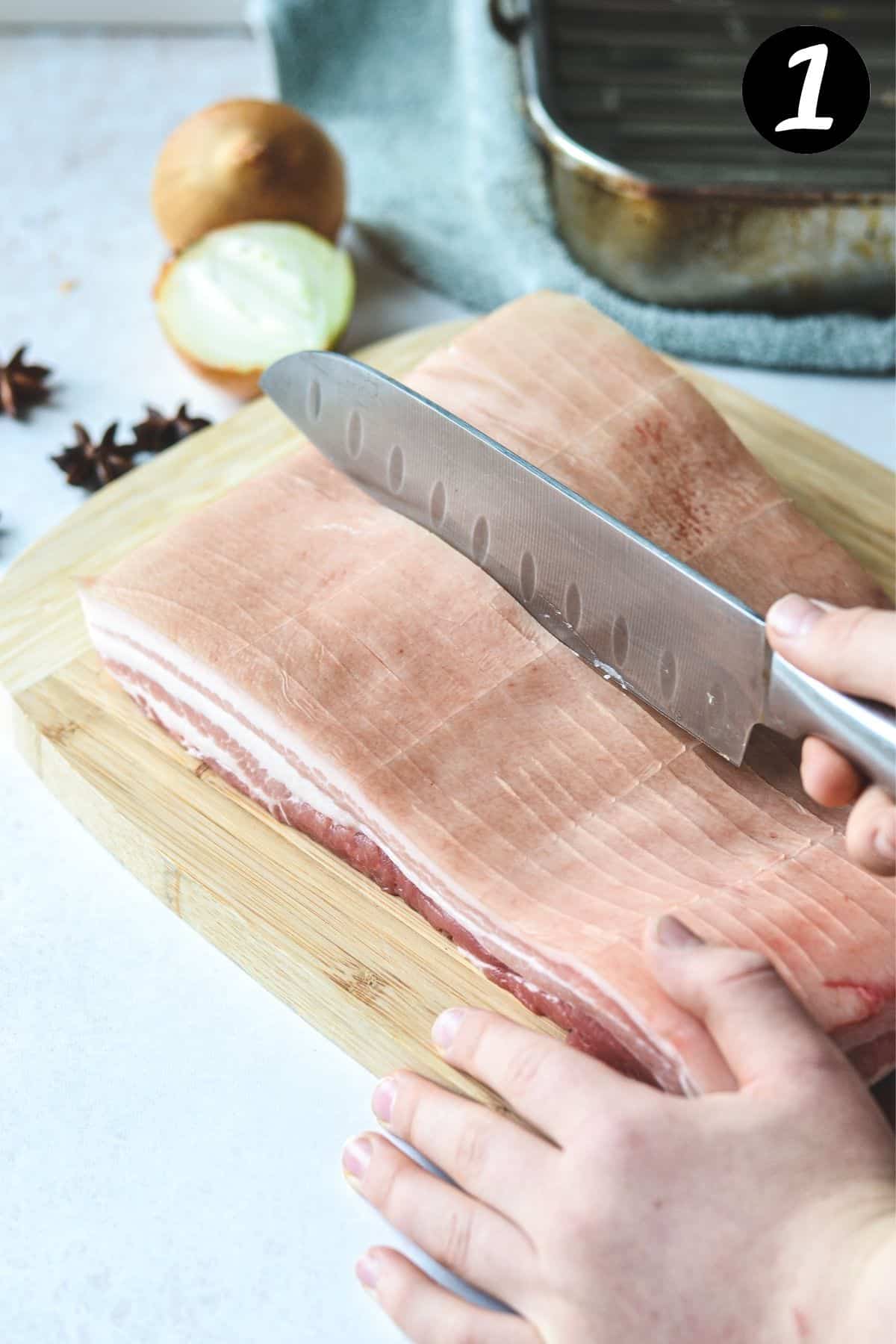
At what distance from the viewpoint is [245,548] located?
2.19m

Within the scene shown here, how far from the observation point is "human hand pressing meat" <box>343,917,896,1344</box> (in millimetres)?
1511

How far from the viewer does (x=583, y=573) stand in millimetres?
2049

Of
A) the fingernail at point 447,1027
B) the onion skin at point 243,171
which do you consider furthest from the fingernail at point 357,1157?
the onion skin at point 243,171

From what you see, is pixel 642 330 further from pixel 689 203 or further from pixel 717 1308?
pixel 717 1308

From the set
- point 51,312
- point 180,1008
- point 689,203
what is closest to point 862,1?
point 689,203

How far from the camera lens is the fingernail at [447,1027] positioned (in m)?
1.81

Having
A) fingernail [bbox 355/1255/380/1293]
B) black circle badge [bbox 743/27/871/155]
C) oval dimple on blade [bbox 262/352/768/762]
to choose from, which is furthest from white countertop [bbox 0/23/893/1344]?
black circle badge [bbox 743/27/871/155]

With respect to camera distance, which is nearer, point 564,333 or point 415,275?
point 564,333

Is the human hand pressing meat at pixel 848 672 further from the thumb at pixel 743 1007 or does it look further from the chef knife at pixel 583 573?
the thumb at pixel 743 1007

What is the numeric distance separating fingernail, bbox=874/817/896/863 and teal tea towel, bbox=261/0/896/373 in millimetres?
1629

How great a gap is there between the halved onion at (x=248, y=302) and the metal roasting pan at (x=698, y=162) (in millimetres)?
553

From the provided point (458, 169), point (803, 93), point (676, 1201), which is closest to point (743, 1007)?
point (676, 1201)

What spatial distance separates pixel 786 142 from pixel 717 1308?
2308 mm

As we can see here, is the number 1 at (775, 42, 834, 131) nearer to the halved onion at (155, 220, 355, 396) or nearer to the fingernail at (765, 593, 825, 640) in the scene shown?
the halved onion at (155, 220, 355, 396)
